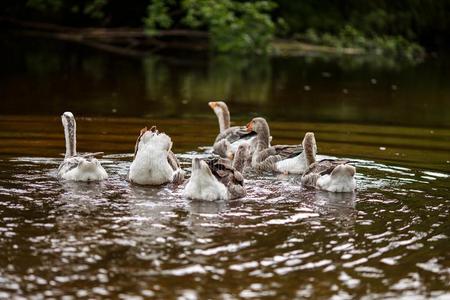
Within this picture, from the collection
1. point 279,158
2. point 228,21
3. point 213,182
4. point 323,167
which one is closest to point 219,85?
point 228,21

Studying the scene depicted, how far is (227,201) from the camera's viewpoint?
11867mm

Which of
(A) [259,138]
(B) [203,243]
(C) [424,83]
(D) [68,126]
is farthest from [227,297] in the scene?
(C) [424,83]

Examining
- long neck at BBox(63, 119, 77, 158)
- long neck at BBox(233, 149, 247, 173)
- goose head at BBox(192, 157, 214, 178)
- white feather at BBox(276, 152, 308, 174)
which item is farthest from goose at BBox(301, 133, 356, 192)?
long neck at BBox(63, 119, 77, 158)

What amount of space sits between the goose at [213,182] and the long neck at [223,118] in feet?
18.9

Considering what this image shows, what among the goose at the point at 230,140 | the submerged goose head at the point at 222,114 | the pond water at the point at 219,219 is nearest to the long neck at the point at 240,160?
the pond water at the point at 219,219

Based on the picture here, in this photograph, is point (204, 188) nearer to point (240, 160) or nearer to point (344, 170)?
point (344, 170)

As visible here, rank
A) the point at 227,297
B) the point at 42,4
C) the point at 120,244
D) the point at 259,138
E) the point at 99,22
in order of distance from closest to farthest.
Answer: the point at 227,297 → the point at 120,244 → the point at 259,138 → the point at 42,4 → the point at 99,22

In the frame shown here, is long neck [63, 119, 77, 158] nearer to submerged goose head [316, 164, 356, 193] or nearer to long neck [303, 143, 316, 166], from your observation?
long neck [303, 143, 316, 166]

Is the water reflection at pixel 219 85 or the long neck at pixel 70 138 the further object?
the water reflection at pixel 219 85

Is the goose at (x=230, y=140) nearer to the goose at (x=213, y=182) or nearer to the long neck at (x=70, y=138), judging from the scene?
the long neck at (x=70, y=138)

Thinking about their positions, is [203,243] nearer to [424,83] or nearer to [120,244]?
[120,244]

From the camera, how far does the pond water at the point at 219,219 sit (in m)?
8.48

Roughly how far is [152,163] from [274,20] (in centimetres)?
3667

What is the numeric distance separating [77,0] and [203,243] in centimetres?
3541
